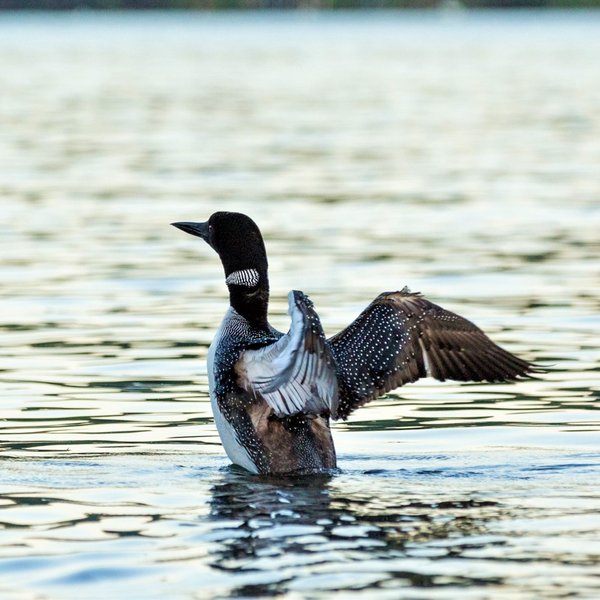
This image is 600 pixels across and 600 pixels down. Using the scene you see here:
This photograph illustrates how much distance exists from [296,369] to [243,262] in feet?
4.40

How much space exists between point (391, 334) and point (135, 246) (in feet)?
28.9

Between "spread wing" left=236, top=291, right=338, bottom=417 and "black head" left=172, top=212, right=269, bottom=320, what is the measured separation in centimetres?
34

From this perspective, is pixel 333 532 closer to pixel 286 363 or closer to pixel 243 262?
pixel 286 363

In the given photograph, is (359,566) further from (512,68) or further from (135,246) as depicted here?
(512,68)

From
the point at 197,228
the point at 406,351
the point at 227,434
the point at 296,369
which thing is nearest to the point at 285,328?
the point at 197,228

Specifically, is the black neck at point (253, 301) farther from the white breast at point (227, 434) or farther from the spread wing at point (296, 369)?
the spread wing at point (296, 369)

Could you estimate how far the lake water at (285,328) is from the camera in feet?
24.7

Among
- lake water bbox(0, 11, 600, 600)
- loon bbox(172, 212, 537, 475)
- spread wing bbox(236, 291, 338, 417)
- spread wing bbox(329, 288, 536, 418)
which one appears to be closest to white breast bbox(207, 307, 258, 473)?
loon bbox(172, 212, 537, 475)

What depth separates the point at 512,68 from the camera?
63.5m

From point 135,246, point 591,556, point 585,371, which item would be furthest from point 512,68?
point 591,556

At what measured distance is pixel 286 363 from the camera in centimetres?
864

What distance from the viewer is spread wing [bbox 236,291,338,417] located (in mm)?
8141

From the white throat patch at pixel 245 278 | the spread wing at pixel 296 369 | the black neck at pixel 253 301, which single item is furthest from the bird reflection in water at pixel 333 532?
the white throat patch at pixel 245 278

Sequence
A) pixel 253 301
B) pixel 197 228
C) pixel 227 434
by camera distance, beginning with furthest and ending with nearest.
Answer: pixel 197 228 < pixel 253 301 < pixel 227 434
